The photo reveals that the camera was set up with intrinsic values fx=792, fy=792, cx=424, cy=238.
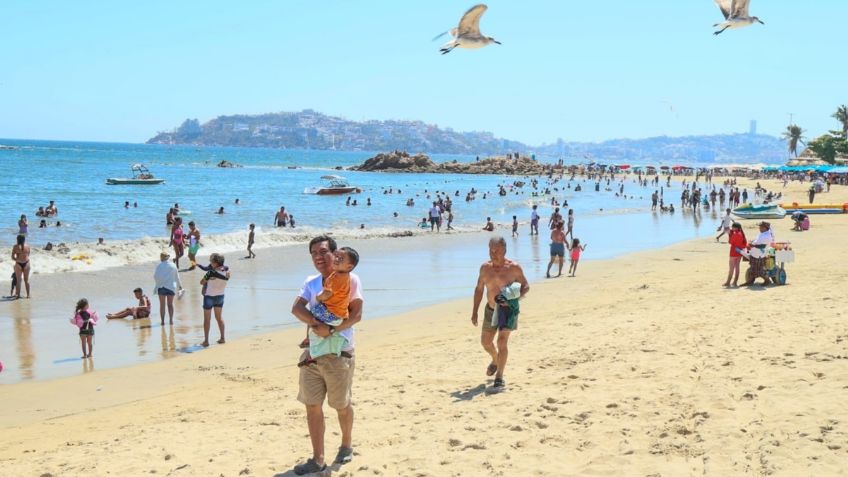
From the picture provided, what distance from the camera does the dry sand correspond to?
5266 millimetres

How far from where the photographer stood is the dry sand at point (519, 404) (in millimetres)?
5266

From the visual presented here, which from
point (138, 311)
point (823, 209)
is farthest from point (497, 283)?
point (823, 209)

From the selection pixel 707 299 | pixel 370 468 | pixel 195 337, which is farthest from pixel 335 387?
pixel 707 299

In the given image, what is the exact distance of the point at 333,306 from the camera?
5.00m

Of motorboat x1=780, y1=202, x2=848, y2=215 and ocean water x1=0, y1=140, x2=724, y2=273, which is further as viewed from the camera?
motorboat x1=780, y1=202, x2=848, y2=215

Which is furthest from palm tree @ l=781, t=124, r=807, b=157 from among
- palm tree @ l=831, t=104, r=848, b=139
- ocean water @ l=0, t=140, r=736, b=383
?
ocean water @ l=0, t=140, r=736, b=383

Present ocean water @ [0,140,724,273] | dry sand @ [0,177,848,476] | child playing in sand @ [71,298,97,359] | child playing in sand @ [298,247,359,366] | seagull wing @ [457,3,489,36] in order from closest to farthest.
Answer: child playing in sand @ [298,247,359,366], dry sand @ [0,177,848,476], seagull wing @ [457,3,489,36], child playing in sand @ [71,298,97,359], ocean water @ [0,140,724,273]

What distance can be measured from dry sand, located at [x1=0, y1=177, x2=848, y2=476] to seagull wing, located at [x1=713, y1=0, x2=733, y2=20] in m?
3.72

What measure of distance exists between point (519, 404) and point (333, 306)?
2.25 metres

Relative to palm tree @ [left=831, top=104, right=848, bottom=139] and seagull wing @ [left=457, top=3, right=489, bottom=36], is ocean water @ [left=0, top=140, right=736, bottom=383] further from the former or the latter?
palm tree @ [left=831, top=104, right=848, bottom=139]

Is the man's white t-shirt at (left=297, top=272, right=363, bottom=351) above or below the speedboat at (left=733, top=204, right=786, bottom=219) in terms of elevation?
above

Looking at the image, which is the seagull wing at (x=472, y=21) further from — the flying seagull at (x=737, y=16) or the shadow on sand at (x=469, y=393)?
the shadow on sand at (x=469, y=393)

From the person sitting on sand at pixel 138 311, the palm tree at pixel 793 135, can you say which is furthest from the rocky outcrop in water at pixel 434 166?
the person sitting on sand at pixel 138 311

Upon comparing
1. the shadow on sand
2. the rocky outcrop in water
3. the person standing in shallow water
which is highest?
the rocky outcrop in water
